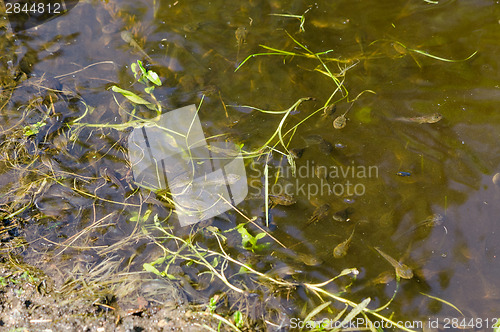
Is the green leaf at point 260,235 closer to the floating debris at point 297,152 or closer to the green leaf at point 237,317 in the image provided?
the green leaf at point 237,317

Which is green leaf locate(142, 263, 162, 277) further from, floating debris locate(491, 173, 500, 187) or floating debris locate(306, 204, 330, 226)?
floating debris locate(491, 173, 500, 187)

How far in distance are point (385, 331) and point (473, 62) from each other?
9.07 feet

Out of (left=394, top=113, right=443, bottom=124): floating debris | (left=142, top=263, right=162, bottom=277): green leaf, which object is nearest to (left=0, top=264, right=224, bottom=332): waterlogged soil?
(left=142, top=263, right=162, bottom=277): green leaf

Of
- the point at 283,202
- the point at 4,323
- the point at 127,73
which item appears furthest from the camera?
the point at 127,73

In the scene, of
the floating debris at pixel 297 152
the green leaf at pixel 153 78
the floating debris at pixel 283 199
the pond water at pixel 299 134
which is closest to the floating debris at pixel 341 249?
the pond water at pixel 299 134

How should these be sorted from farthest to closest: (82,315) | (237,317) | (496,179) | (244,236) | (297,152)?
(297,152), (496,179), (244,236), (82,315), (237,317)

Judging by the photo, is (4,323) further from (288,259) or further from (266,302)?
(288,259)

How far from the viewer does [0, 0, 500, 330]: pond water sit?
325 cm

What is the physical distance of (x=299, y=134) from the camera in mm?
3609

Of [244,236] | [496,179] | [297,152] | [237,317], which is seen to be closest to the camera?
[237,317]

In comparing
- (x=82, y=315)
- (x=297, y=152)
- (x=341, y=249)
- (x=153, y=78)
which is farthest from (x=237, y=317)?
(x=153, y=78)

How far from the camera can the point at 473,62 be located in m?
3.72

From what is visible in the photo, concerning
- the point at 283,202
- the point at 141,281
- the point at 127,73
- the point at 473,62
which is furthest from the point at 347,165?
the point at 127,73

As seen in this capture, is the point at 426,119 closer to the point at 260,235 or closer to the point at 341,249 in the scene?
the point at 341,249
